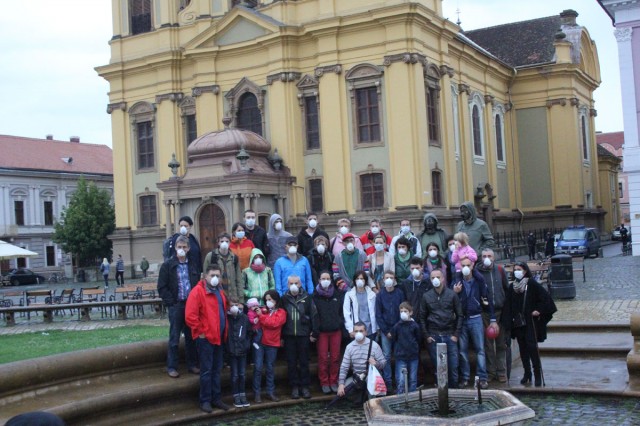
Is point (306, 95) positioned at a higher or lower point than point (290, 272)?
higher

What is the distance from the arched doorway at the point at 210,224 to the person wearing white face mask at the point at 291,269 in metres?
24.8

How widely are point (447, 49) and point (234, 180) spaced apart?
12.9m

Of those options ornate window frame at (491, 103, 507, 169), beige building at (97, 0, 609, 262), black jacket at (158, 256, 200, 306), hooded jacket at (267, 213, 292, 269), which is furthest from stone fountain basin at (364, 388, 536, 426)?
ornate window frame at (491, 103, 507, 169)

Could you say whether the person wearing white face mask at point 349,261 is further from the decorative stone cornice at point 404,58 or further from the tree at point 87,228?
the tree at point 87,228

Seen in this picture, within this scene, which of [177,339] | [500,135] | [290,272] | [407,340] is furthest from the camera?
[500,135]

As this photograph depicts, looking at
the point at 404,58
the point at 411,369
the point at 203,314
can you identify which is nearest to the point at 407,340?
the point at 411,369

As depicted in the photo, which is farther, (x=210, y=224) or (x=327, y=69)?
(x=327, y=69)

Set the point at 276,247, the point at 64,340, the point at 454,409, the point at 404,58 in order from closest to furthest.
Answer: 1. the point at 454,409
2. the point at 276,247
3. the point at 64,340
4. the point at 404,58

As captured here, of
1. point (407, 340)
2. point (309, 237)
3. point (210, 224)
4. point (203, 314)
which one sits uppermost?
point (210, 224)

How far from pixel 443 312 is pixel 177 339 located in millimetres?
3833

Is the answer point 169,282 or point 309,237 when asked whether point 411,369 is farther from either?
point 169,282

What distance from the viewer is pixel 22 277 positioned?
179 ft

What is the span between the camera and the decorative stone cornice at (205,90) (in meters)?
42.1

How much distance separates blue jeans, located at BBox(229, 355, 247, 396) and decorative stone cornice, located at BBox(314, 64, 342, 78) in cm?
2829
